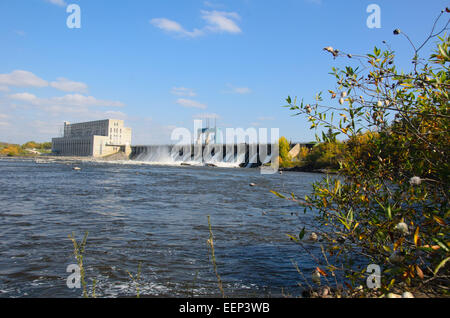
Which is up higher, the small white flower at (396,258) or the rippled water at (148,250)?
the small white flower at (396,258)

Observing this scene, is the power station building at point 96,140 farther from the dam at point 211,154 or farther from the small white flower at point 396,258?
the small white flower at point 396,258

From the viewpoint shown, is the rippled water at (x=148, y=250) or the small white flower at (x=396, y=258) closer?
the small white flower at (x=396, y=258)

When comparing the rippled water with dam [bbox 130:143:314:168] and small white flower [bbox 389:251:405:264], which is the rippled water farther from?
dam [bbox 130:143:314:168]

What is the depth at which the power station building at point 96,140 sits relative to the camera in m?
140

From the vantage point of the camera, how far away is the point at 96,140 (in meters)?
139

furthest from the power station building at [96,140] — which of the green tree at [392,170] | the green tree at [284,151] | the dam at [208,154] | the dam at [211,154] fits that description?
the green tree at [392,170]

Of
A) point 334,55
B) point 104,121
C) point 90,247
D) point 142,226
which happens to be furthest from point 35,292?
point 104,121

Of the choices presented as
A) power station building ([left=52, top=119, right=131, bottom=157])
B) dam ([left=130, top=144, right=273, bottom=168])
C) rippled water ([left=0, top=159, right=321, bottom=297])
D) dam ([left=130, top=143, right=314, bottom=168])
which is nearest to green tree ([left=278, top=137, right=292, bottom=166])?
dam ([left=130, top=143, right=314, bottom=168])

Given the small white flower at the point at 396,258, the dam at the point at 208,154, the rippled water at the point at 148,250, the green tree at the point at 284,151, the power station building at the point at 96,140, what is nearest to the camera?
the small white flower at the point at 396,258

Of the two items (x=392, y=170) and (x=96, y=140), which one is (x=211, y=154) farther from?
(x=392, y=170)

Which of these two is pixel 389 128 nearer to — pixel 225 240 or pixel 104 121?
pixel 225 240

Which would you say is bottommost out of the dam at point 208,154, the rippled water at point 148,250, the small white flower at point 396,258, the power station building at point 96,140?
the rippled water at point 148,250
